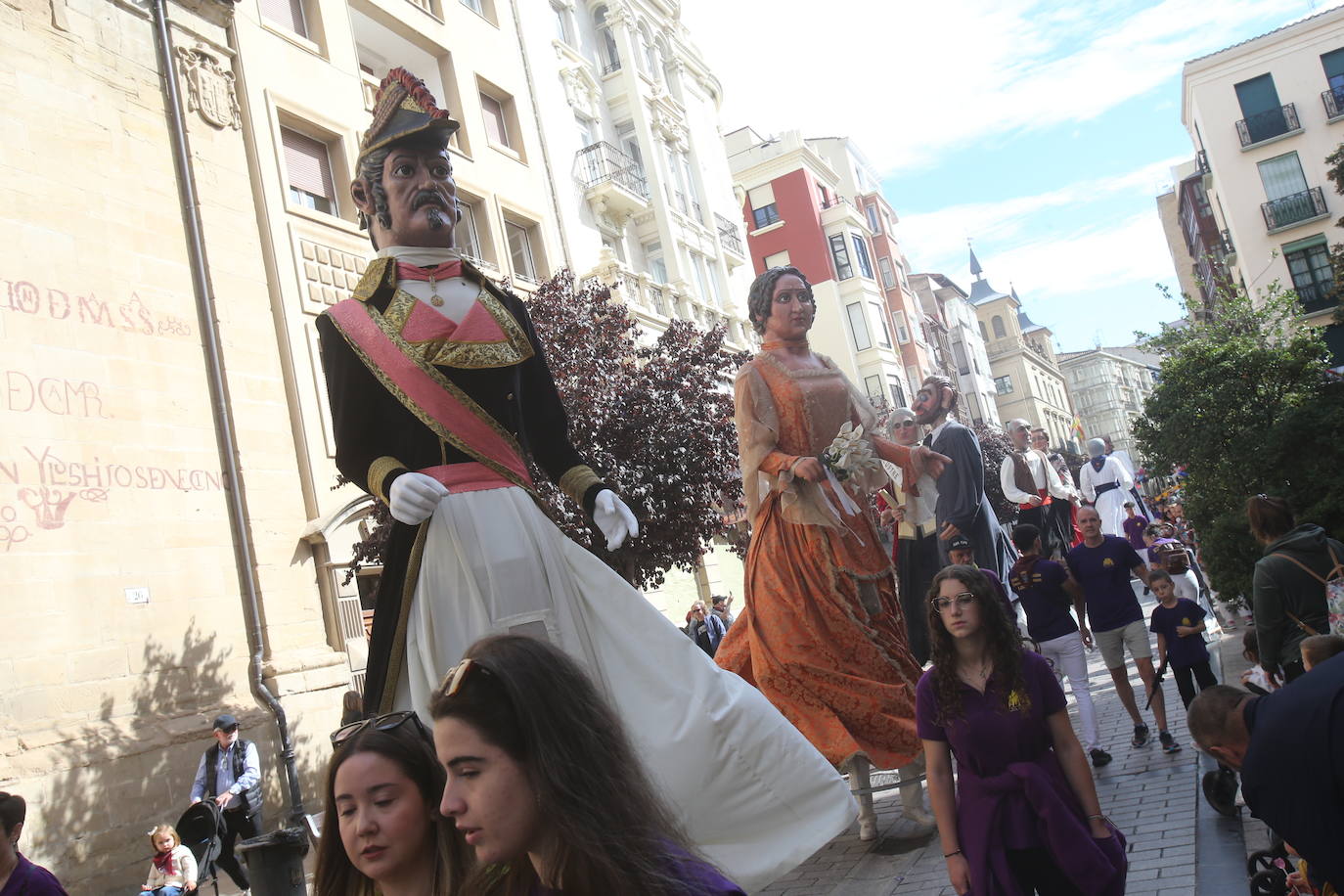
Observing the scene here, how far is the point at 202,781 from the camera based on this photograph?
32.3ft

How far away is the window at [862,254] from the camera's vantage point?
49844mm

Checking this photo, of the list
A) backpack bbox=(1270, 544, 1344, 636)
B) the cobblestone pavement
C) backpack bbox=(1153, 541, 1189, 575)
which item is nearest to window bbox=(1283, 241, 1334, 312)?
backpack bbox=(1153, 541, 1189, 575)

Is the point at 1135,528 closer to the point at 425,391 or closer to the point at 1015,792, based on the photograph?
the point at 1015,792

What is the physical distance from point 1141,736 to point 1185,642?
799mm

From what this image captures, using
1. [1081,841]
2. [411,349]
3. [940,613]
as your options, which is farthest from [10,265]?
[1081,841]

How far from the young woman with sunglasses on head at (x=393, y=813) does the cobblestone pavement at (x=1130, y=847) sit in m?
2.43

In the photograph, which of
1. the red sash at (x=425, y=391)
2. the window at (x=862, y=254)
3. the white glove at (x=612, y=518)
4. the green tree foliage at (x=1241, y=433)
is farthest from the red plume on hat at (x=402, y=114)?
the window at (x=862, y=254)

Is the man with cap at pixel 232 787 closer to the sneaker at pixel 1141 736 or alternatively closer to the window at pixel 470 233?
the sneaker at pixel 1141 736

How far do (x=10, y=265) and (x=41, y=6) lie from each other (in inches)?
121

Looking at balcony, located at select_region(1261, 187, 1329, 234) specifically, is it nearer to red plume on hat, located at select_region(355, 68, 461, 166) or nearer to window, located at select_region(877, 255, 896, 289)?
window, located at select_region(877, 255, 896, 289)

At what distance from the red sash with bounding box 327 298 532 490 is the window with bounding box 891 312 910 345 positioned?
169 feet

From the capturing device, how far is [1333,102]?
39000mm

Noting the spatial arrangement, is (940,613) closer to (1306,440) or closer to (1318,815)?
(1318,815)

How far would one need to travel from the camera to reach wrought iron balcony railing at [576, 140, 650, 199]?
→ 25.6m
